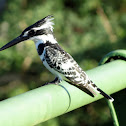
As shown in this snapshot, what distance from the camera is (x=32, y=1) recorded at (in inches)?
135

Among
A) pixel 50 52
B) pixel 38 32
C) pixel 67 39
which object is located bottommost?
pixel 67 39

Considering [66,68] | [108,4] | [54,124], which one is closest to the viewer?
[66,68]

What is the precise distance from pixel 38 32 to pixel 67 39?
48.2 inches

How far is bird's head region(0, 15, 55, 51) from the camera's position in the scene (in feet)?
6.86

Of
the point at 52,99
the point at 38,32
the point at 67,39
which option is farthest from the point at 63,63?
the point at 67,39

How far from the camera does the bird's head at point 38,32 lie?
6.86ft

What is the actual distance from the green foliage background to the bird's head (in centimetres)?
85

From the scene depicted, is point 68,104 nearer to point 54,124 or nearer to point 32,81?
point 54,124

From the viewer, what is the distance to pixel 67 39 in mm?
3334

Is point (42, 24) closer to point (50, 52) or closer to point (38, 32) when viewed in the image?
point (38, 32)

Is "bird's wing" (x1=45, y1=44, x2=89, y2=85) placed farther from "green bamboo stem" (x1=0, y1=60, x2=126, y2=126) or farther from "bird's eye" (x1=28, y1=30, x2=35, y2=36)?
"green bamboo stem" (x1=0, y1=60, x2=126, y2=126)

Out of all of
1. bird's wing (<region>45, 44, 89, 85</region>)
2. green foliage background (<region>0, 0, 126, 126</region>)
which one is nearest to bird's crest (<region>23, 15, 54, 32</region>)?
bird's wing (<region>45, 44, 89, 85</region>)

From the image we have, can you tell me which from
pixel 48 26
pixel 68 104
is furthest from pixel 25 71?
pixel 68 104

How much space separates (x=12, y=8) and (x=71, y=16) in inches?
21.8
